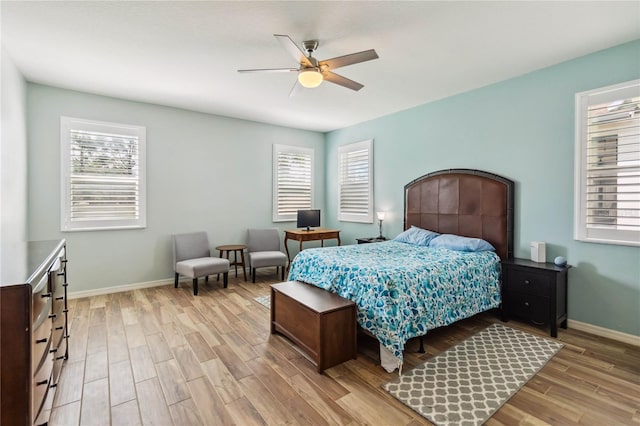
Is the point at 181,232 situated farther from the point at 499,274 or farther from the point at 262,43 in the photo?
the point at 499,274

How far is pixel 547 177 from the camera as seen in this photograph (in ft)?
11.5

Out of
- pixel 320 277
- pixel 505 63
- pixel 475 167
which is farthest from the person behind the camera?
pixel 475 167

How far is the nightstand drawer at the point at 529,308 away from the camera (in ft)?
10.4

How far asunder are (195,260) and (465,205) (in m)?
4.05

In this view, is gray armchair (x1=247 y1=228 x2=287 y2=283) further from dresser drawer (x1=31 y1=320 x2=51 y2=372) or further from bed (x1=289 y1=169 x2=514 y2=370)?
dresser drawer (x1=31 y1=320 x2=51 y2=372)

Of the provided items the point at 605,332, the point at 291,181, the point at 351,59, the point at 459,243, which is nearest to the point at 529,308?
the point at 605,332

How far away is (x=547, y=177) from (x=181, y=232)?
524 cm

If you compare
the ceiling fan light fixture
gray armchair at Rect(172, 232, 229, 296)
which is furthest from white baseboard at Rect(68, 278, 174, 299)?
the ceiling fan light fixture

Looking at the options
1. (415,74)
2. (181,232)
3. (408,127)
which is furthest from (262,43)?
(181,232)

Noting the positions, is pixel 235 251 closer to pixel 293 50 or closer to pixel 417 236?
pixel 417 236

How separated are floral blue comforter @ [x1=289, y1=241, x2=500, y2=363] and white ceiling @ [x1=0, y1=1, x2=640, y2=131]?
2.13m

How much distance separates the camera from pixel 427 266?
9.61ft

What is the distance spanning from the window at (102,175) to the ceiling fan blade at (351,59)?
3.45m

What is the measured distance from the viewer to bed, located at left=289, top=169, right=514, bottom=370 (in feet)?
8.32
